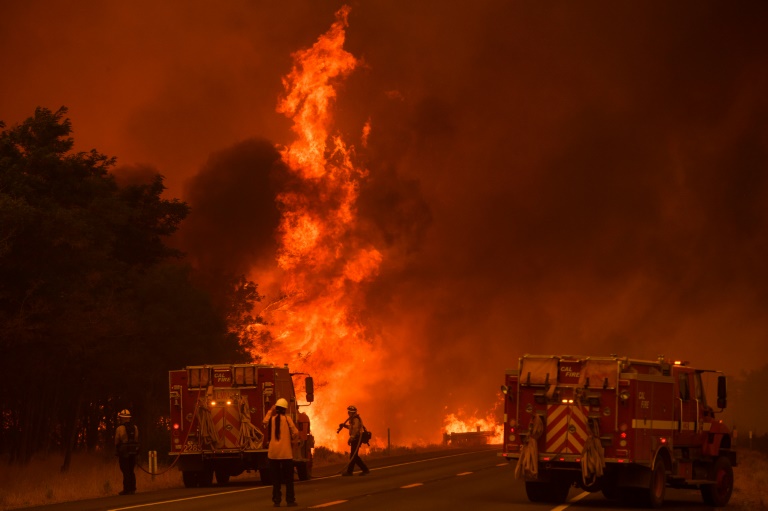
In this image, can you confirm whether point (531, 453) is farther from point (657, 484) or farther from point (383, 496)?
point (383, 496)

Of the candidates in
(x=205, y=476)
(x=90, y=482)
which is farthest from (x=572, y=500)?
(x=90, y=482)

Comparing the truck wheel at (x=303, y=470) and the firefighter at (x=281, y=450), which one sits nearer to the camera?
the firefighter at (x=281, y=450)

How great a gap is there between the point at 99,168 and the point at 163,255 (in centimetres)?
661

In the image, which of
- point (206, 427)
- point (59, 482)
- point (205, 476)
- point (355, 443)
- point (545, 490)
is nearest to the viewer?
point (545, 490)

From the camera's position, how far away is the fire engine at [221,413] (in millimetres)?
27047

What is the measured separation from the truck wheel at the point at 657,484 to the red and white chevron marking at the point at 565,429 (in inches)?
54.7

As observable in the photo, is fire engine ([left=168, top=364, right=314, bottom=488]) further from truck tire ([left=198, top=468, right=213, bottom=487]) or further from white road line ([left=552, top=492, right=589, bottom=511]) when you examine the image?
white road line ([left=552, top=492, right=589, bottom=511])

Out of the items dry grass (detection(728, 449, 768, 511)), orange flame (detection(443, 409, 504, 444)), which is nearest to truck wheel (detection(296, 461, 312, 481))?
dry grass (detection(728, 449, 768, 511))

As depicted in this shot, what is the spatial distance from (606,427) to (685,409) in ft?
7.62

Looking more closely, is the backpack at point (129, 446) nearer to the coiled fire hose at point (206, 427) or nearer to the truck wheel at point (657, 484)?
the coiled fire hose at point (206, 427)

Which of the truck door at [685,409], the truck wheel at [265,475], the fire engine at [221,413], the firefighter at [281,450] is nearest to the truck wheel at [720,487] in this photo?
the truck door at [685,409]

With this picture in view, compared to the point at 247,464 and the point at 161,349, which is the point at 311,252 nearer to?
the point at 161,349

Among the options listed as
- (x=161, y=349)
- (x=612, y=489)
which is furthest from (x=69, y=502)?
(x=161, y=349)

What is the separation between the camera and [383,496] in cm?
2259
